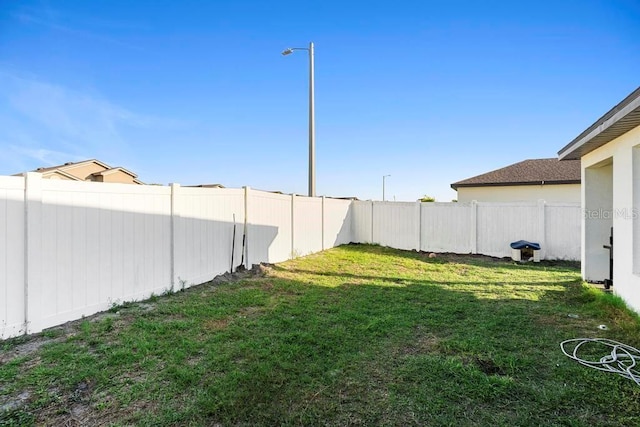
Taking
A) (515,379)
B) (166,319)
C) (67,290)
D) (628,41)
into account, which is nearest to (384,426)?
(515,379)

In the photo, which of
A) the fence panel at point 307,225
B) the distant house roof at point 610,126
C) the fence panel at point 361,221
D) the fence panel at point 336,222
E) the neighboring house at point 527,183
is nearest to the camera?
the distant house roof at point 610,126

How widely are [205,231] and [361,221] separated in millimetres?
7429

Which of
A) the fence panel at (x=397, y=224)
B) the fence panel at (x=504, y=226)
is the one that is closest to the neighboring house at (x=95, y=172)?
the fence panel at (x=397, y=224)

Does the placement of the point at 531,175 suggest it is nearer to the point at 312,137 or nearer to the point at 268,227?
the point at 312,137

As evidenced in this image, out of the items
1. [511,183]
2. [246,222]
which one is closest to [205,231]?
[246,222]

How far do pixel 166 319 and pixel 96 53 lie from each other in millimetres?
7761

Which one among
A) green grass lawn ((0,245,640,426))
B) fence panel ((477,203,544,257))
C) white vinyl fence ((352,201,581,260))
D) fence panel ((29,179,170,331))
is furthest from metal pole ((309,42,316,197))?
fence panel ((29,179,170,331))

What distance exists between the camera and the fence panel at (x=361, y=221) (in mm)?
12398

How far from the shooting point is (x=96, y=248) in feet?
14.0

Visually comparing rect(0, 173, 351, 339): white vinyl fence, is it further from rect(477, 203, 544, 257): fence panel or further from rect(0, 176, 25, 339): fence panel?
rect(477, 203, 544, 257): fence panel

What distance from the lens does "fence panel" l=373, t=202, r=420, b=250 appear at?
37.4 ft

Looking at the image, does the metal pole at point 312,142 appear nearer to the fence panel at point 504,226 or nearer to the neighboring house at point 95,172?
the fence panel at point 504,226

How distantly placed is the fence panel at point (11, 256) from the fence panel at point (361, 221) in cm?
1016

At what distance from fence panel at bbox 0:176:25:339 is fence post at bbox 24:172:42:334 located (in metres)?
0.03
